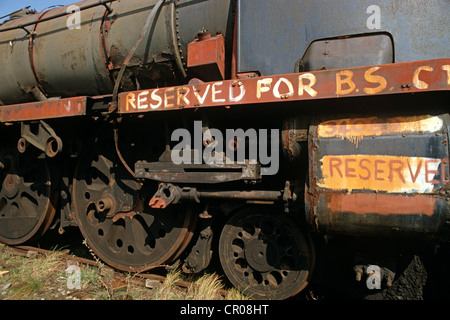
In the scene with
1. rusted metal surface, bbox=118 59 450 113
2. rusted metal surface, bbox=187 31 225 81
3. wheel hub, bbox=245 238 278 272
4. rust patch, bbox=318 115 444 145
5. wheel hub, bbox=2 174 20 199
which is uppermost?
rusted metal surface, bbox=187 31 225 81

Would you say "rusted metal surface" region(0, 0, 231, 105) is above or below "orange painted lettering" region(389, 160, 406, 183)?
above

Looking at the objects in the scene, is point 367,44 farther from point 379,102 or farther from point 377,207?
point 377,207

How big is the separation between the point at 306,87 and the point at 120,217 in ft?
7.10

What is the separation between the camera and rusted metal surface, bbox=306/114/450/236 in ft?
5.77

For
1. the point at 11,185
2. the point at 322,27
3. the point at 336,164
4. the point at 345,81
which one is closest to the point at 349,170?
the point at 336,164

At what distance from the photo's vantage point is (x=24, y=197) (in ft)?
12.8

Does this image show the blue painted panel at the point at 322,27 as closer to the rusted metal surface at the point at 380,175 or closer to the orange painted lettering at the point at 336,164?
the rusted metal surface at the point at 380,175

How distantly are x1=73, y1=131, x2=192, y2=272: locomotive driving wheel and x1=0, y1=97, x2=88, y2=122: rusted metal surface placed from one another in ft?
1.86

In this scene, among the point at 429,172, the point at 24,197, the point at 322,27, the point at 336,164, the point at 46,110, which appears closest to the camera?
→ the point at 429,172

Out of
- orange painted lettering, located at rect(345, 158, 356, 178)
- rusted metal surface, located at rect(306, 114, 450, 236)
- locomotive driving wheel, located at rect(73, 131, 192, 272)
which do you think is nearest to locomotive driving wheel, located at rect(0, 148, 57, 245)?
locomotive driving wheel, located at rect(73, 131, 192, 272)

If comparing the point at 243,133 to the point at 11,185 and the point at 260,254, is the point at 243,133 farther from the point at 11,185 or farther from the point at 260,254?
the point at 11,185

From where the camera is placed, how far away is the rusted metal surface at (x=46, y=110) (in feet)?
9.13

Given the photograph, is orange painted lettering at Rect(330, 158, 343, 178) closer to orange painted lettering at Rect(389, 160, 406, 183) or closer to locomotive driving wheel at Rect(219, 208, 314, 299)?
orange painted lettering at Rect(389, 160, 406, 183)
